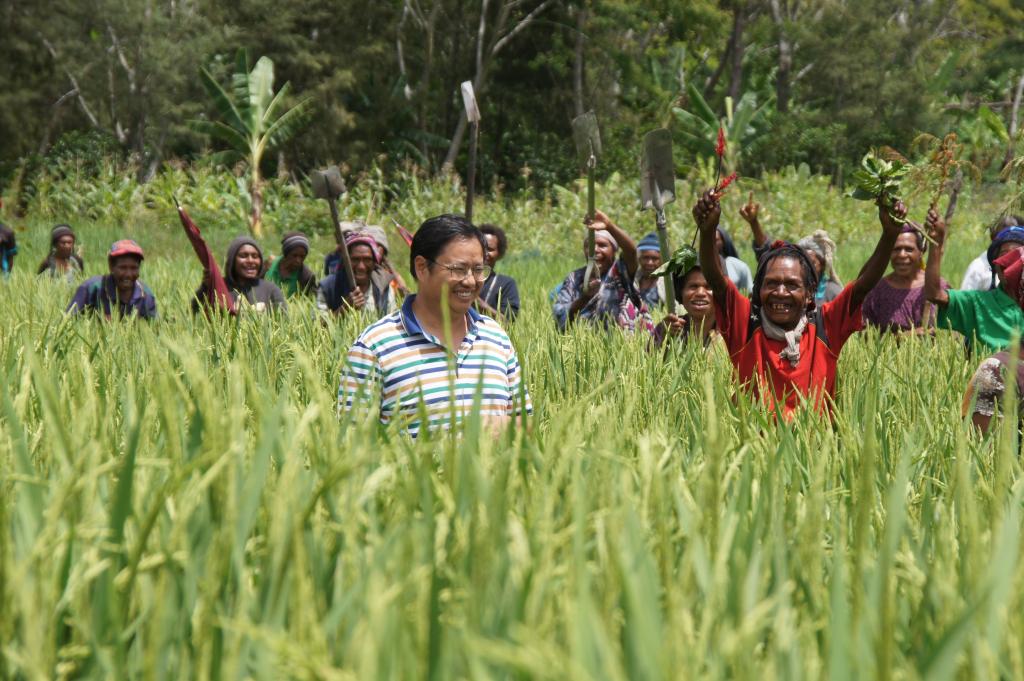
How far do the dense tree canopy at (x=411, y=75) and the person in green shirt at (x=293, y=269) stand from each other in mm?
14347

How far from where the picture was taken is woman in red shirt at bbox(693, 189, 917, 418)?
3006mm

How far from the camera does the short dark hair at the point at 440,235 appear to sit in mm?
2523

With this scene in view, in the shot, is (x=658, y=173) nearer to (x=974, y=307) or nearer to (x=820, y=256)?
(x=974, y=307)

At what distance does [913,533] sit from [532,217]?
51.5ft

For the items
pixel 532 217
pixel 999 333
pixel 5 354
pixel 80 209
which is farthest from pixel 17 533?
pixel 80 209

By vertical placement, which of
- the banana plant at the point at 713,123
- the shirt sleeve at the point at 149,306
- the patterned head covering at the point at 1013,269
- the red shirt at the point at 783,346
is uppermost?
the banana plant at the point at 713,123

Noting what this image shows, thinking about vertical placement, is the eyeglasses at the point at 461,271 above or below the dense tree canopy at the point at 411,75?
below

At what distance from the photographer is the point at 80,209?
1847 centimetres

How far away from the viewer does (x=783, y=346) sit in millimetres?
3074

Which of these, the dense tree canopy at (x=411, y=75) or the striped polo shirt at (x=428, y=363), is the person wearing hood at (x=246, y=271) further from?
the dense tree canopy at (x=411, y=75)

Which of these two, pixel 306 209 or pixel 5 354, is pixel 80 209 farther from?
pixel 5 354

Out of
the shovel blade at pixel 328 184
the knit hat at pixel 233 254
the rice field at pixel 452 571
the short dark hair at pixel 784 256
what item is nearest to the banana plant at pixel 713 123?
the shovel blade at pixel 328 184

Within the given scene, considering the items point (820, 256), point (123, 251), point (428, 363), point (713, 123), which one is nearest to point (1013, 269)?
point (428, 363)

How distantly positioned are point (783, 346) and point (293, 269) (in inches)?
159
